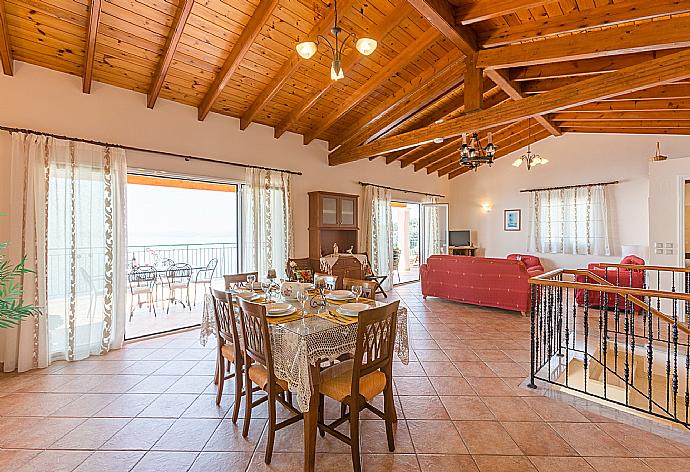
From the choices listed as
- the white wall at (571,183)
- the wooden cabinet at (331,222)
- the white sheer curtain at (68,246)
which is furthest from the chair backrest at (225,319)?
the white wall at (571,183)

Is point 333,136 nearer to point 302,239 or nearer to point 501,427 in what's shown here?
point 302,239

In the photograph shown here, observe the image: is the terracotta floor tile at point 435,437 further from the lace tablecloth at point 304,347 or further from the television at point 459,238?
the television at point 459,238

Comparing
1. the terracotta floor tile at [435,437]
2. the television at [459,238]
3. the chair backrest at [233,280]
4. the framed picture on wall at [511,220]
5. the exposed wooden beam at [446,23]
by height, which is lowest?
the terracotta floor tile at [435,437]

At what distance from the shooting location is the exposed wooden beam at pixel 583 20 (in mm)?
2967

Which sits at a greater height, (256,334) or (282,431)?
(256,334)

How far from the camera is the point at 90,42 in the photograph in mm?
3223

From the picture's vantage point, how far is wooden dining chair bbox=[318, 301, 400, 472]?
2029 mm

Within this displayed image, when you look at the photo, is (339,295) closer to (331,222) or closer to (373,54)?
(373,54)

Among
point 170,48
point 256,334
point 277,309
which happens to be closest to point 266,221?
point 170,48

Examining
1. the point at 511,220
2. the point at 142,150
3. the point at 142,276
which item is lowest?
the point at 142,276

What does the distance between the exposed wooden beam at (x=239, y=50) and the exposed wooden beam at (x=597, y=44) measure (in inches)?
98.8

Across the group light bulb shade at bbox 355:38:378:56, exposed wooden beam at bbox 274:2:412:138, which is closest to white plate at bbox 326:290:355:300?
light bulb shade at bbox 355:38:378:56

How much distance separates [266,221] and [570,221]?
22.2 ft

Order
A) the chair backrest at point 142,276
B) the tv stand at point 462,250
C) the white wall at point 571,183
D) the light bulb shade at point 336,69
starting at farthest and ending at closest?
the tv stand at point 462,250 → the white wall at point 571,183 → the chair backrest at point 142,276 → the light bulb shade at point 336,69
